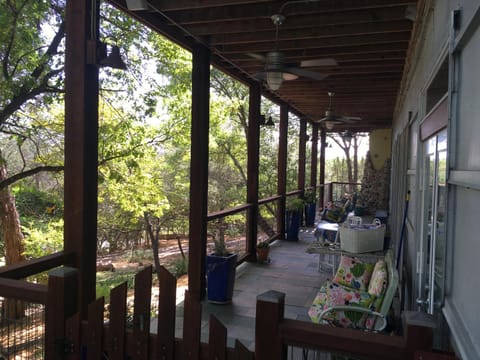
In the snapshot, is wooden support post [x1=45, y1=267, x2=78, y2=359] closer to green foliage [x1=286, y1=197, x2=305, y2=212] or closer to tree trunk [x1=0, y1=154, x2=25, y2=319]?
tree trunk [x1=0, y1=154, x2=25, y2=319]

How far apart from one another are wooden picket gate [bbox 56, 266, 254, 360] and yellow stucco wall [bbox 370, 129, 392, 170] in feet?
38.4

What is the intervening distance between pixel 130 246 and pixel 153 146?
6.14m

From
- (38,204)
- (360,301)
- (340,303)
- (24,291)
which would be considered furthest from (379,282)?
(38,204)

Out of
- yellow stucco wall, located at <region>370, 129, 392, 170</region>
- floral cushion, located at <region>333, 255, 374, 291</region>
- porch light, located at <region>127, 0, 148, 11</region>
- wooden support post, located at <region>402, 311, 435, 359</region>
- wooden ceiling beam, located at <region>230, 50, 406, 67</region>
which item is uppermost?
wooden ceiling beam, located at <region>230, 50, 406, 67</region>

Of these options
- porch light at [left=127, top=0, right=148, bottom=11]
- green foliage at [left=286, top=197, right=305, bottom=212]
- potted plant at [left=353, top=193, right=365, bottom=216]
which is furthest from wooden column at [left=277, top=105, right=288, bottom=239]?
porch light at [left=127, top=0, right=148, bottom=11]

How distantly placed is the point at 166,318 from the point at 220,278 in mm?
2700

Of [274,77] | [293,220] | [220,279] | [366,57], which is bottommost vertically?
[220,279]

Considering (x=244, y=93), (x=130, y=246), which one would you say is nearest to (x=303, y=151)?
(x=244, y=93)

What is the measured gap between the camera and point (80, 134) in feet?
7.97

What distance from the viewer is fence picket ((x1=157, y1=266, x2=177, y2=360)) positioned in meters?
1.45

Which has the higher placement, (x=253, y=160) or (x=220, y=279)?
(x=253, y=160)

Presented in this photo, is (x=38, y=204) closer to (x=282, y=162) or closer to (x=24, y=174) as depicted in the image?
(x=24, y=174)

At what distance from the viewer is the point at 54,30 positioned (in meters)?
6.31

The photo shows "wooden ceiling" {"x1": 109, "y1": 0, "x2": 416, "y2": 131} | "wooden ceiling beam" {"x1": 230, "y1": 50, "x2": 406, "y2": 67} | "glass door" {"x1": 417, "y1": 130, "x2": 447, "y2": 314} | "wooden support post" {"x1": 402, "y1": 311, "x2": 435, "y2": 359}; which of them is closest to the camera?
"wooden support post" {"x1": 402, "y1": 311, "x2": 435, "y2": 359}
